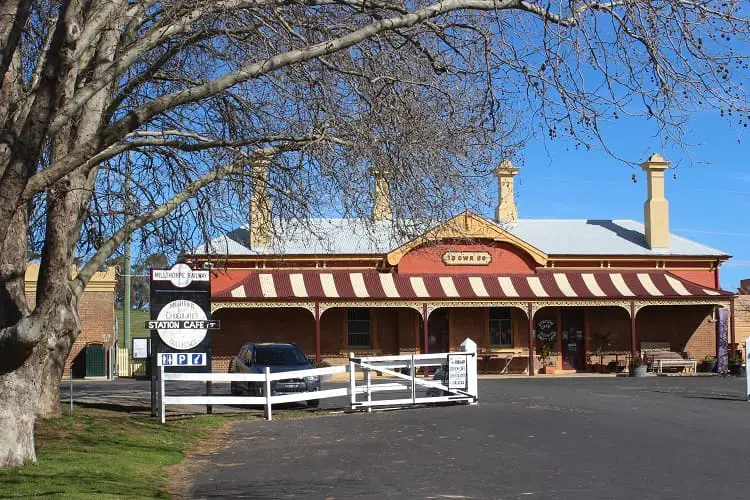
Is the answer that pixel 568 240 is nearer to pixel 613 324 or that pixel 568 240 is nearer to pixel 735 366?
pixel 613 324

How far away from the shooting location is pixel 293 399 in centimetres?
2167

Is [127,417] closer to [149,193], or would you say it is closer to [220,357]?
[149,193]

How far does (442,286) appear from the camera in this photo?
3944 cm

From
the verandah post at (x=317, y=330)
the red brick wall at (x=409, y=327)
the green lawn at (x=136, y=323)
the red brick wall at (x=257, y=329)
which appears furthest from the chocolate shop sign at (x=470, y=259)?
the green lawn at (x=136, y=323)

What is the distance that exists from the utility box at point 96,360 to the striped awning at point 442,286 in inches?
214

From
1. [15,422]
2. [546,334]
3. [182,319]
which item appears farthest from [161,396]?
[546,334]

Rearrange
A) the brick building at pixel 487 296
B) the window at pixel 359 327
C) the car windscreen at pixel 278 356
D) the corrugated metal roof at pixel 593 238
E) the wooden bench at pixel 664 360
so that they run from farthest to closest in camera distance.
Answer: the corrugated metal roof at pixel 593 238 → the window at pixel 359 327 → the wooden bench at pixel 664 360 → the brick building at pixel 487 296 → the car windscreen at pixel 278 356

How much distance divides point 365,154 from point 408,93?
101cm

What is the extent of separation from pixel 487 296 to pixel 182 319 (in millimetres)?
19454

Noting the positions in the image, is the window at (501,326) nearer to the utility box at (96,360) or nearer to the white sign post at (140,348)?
the white sign post at (140,348)

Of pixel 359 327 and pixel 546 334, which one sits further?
pixel 546 334

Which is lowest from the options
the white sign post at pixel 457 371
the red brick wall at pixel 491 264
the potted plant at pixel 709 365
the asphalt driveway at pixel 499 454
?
the potted plant at pixel 709 365

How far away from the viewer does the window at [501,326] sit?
41219mm

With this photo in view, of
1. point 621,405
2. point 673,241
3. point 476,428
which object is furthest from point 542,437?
point 673,241
